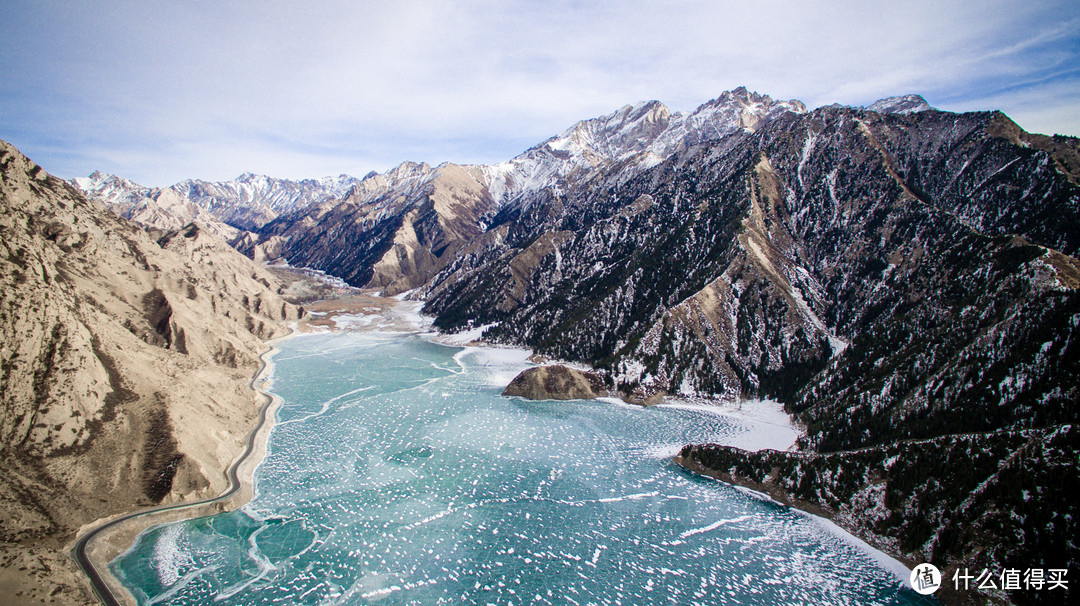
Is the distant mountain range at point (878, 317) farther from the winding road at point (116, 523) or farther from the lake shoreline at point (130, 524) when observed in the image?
the winding road at point (116, 523)

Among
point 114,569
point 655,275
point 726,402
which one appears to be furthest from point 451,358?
point 114,569

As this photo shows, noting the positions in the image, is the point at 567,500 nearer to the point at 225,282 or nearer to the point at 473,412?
the point at 473,412

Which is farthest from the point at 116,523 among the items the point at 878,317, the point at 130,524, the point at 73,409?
the point at 878,317

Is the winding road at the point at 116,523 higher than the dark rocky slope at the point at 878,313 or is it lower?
lower

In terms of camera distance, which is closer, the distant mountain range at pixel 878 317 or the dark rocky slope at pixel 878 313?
the distant mountain range at pixel 878 317

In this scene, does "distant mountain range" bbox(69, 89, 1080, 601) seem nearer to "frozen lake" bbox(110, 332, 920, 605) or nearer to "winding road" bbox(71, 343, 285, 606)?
"frozen lake" bbox(110, 332, 920, 605)

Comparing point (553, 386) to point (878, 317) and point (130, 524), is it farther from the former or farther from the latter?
point (130, 524)

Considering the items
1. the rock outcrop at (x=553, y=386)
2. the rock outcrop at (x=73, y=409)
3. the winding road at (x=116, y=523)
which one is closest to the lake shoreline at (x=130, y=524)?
the winding road at (x=116, y=523)
